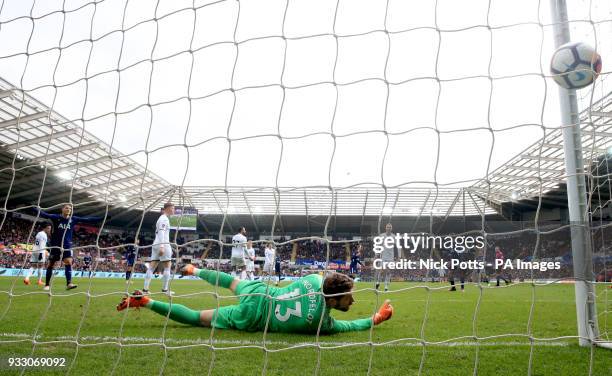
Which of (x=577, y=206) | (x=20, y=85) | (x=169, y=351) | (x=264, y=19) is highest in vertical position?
(x=264, y=19)

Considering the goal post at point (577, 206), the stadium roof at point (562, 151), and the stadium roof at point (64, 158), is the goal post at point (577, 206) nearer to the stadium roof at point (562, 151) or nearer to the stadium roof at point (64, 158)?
the stadium roof at point (562, 151)

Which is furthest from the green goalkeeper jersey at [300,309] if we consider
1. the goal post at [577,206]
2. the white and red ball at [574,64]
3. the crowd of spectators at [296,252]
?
the crowd of spectators at [296,252]

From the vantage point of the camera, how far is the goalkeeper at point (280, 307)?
3521 millimetres

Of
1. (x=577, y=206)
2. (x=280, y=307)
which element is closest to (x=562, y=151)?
(x=577, y=206)

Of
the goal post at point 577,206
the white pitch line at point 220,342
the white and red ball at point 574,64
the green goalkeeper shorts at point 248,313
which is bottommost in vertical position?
the white pitch line at point 220,342

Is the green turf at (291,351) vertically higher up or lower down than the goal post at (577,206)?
lower down

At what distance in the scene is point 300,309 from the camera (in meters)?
3.62

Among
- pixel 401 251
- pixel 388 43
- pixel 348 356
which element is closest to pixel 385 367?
pixel 348 356

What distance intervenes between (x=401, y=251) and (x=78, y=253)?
1640 cm

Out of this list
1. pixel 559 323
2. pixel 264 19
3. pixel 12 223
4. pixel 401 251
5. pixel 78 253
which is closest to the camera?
pixel 264 19

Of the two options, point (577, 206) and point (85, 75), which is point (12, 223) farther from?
point (577, 206)

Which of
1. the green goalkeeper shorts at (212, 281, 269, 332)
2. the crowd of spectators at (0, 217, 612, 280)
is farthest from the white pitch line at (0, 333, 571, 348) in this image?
the crowd of spectators at (0, 217, 612, 280)

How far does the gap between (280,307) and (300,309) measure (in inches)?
7.1

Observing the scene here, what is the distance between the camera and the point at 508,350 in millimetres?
3225
